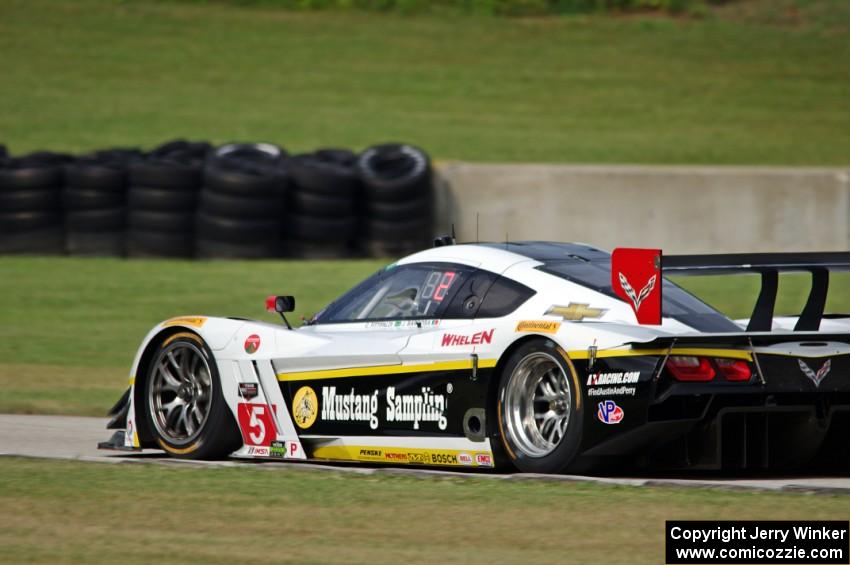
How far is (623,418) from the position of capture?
23.1 feet

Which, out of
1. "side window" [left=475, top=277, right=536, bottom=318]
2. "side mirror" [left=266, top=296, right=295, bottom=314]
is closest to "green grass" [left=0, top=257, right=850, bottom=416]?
"side mirror" [left=266, top=296, right=295, bottom=314]

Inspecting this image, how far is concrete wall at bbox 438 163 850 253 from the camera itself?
16875 mm

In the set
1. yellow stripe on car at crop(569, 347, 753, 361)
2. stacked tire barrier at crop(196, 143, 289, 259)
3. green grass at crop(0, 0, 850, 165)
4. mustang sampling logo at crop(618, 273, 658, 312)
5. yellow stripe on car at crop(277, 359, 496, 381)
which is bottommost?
yellow stripe on car at crop(277, 359, 496, 381)

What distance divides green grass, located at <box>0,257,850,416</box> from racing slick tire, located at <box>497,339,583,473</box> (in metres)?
4.78

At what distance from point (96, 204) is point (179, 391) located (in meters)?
8.74

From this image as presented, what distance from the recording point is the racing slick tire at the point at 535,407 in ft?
23.9

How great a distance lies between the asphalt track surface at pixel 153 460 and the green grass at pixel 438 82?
39.4 ft

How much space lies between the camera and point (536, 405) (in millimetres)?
7430

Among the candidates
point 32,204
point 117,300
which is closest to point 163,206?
point 32,204

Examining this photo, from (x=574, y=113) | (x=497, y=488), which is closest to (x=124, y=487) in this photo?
(x=497, y=488)

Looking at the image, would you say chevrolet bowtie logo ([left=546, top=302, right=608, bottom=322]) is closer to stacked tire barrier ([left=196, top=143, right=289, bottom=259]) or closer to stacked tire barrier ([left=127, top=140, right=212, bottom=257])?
stacked tire barrier ([left=196, top=143, right=289, bottom=259])

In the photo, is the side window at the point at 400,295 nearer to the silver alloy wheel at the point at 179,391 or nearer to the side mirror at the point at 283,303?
the side mirror at the point at 283,303

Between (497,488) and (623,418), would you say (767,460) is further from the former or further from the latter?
(497,488)

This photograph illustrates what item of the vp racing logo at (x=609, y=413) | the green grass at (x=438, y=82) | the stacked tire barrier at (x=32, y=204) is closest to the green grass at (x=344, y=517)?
the vp racing logo at (x=609, y=413)
